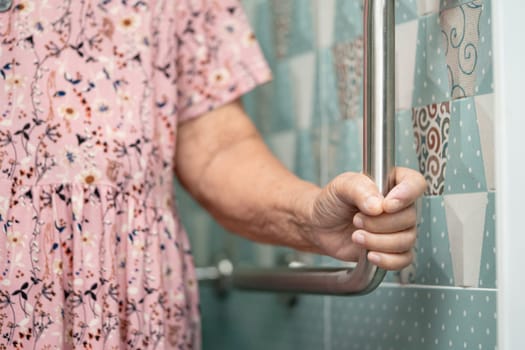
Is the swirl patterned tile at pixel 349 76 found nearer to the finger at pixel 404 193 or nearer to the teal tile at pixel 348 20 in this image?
the teal tile at pixel 348 20

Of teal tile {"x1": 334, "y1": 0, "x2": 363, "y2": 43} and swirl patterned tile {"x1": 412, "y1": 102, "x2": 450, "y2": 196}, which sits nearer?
swirl patterned tile {"x1": 412, "y1": 102, "x2": 450, "y2": 196}

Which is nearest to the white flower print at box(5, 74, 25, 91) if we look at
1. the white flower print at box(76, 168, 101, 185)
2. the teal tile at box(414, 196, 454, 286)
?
the white flower print at box(76, 168, 101, 185)

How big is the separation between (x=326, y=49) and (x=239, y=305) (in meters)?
0.51

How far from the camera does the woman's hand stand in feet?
2.72

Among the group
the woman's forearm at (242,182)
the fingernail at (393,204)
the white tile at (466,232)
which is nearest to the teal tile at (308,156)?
the woman's forearm at (242,182)

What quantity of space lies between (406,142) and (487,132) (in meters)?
0.16

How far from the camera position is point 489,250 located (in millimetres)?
879

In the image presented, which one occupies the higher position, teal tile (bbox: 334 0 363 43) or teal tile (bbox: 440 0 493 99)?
teal tile (bbox: 334 0 363 43)

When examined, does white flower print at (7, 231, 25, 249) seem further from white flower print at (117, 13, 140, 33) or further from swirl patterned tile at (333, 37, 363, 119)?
swirl patterned tile at (333, 37, 363, 119)

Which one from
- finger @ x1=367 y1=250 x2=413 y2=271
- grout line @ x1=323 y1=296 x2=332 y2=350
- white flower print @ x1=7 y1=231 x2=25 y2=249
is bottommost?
grout line @ x1=323 y1=296 x2=332 y2=350

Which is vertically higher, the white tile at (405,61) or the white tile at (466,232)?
the white tile at (405,61)

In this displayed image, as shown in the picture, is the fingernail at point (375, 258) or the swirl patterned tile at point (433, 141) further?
the swirl patterned tile at point (433, 141)

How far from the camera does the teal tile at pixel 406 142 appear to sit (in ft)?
3.34

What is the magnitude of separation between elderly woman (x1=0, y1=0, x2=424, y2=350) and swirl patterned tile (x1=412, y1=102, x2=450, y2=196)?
12cm
